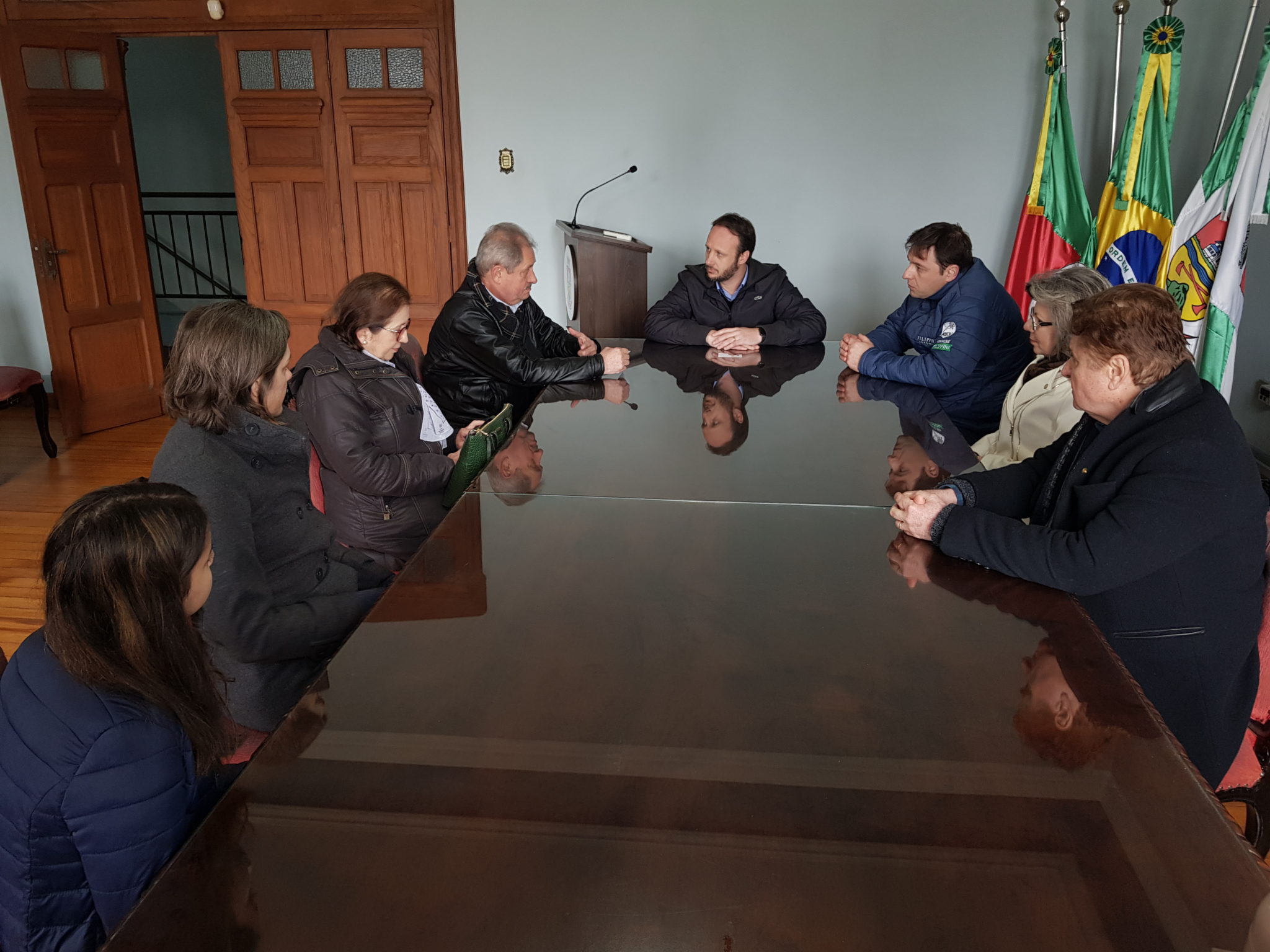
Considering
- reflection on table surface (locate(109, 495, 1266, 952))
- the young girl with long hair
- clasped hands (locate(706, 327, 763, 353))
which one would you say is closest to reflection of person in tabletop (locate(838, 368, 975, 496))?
clasped hands (locate(706, 327, 763, 353))

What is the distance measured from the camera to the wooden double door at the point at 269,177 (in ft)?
16.7

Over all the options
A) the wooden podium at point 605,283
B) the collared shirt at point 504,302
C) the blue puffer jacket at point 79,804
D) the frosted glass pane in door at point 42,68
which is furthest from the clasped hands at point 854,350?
the frosted glass pane in door at point 42,68

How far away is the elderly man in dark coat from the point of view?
4.92ft

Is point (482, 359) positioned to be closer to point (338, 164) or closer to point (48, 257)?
point (338, 164)

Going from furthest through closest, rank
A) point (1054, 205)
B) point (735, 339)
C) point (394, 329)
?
point (1054, 205)
point (735, 339)
point (394, 329)

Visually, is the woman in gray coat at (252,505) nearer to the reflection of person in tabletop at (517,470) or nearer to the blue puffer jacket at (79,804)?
the reflection of person in tabletop at (517,470)

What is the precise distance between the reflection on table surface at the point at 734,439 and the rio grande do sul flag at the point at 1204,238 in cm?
176

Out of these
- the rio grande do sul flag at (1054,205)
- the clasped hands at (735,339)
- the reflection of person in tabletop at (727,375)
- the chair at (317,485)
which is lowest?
the chair at (317,485)

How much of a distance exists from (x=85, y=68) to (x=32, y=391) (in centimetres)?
186

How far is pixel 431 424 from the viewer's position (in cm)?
269

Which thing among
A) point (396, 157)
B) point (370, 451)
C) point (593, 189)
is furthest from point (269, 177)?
point (370, 451)

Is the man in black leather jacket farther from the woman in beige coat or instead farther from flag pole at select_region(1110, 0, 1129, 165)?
flag pole at select_region(1110, 0, 1129, 165)

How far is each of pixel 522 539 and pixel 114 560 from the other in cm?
68

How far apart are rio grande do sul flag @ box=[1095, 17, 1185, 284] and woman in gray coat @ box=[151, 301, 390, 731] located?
3698 millimetres
